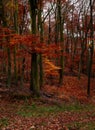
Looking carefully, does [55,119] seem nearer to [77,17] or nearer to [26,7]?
[26,7]

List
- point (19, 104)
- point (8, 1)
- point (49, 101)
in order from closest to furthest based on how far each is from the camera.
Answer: point (19, 104) < point (49, 101) < point (8, 1)

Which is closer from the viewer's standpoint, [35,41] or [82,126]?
[82,126]

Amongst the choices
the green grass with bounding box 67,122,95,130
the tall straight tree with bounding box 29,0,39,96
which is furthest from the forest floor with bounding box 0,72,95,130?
the tall straight tree with bounding box 29,0,39,96

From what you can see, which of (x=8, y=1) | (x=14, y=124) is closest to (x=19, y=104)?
(x=14, y=124)

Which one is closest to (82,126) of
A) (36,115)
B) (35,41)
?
(36,115)

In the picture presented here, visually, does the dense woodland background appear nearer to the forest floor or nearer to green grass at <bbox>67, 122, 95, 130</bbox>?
the forest floor

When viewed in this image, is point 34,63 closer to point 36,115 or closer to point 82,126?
point 36,115

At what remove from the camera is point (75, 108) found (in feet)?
57.6

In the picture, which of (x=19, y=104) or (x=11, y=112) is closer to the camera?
(x=11, y=112)

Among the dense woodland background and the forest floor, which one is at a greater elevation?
the dense woodland background

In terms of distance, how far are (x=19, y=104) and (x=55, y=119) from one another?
15.5 feet

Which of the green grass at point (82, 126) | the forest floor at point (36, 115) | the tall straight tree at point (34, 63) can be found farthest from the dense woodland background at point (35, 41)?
the green grass at point (82, 126)

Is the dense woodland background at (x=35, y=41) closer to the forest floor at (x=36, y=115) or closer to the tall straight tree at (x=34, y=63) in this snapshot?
the tall straight tree at (x=34, y=63)

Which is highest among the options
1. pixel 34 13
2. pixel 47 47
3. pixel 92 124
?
pixel 34 13
